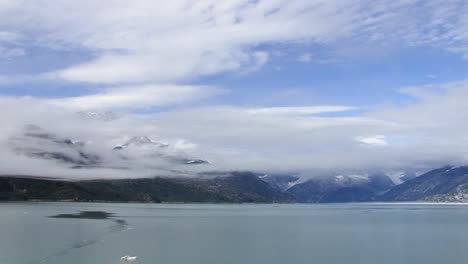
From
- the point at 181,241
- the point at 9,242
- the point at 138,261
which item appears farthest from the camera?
the point at 181,241

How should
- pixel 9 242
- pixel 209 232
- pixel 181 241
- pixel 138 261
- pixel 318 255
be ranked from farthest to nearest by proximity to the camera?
1. pixel 209 232
2. pixel 181 241
3. pixel 9 242
4. pixel 318 255
5. pixel 138 261

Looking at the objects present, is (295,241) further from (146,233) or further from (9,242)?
(9,242)

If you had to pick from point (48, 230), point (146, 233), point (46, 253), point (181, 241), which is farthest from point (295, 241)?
point (48, 230)

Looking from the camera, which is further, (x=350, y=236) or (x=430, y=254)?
(x=350, y=236)

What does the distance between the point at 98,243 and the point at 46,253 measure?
58.5 feet

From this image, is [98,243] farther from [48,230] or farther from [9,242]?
[48,230]

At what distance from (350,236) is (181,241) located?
4719 cm

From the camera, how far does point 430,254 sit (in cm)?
10656

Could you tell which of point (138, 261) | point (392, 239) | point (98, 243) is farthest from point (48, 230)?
point (392, 239)

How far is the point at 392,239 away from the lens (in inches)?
5330

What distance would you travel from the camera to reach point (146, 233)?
461 ft

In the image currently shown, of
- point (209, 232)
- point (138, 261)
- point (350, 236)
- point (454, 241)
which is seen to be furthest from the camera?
point (209, 232)

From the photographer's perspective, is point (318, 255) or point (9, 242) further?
point (9, 242)

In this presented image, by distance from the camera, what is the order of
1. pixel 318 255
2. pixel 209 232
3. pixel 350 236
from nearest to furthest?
pixel 318 255 → pixel 350 236 → pixel 209 232
